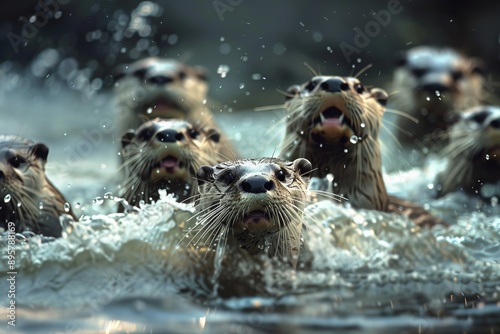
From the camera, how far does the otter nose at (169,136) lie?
455 cm

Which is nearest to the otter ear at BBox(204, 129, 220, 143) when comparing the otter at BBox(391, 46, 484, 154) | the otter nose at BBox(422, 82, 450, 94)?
the otter at BBox(391, 46, 484, 154)

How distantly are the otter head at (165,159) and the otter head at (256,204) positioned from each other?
2.24 feet

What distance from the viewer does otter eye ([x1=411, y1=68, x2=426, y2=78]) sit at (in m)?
7.68

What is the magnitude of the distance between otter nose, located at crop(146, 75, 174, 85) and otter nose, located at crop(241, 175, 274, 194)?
11.4 feet

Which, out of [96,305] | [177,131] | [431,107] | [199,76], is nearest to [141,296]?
[96,305]

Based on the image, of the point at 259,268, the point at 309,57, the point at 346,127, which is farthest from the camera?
the point at 309,57

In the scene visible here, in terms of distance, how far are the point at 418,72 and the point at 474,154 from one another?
2.08m

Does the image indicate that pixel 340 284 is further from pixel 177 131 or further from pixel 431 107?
pixel 431 107

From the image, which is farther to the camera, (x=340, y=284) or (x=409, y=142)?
(x=409, y=142)

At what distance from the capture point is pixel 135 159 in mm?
4680

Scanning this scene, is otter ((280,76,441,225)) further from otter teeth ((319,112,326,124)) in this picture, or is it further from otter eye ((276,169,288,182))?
otter eye ((276,169,288,182))

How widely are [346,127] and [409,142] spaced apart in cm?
303

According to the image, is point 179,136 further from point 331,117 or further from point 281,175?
point 281,175

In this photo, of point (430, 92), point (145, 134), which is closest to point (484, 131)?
point (430, 92)
